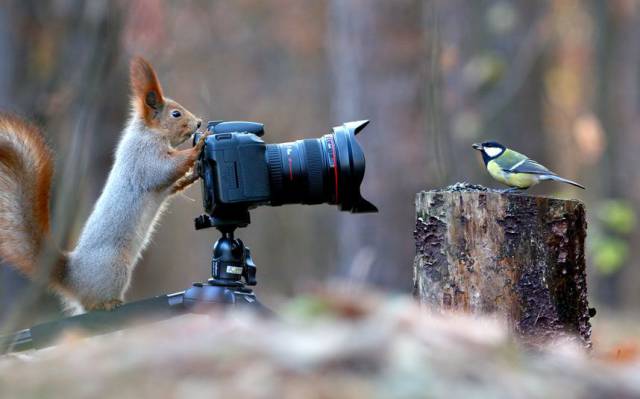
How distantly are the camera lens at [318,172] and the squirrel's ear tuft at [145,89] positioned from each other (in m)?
0.63

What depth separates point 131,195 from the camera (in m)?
3.63

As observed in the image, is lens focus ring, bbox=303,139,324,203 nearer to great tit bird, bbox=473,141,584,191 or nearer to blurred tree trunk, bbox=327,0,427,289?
great tit bird, bbox=473,141,584,191

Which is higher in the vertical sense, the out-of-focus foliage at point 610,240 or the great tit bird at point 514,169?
the great tit bird at point 514,169

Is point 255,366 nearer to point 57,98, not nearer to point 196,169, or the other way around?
point 196,169

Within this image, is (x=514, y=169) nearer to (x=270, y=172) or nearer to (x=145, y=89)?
(x=270, y=172)

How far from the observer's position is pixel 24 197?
11.6 feet

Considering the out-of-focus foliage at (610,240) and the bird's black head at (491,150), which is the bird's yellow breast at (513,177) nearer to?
the bird's black head at (491,150)

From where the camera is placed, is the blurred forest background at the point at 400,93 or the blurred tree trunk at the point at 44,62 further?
the blurred tree trunk at the point at 44,62

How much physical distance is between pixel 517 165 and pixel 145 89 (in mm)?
1502

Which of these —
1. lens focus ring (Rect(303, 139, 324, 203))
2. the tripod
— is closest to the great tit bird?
lens focus ring (Rect(303, 139, 324, 203))

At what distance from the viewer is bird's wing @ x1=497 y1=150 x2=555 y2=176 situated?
324 centimetres

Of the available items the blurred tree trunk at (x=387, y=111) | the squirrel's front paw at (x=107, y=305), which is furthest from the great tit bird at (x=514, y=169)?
the blurred tree trunk at (x=387, y=111)

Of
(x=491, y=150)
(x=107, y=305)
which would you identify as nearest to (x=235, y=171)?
(x=107, y=305)

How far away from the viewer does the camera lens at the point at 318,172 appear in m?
3.31
